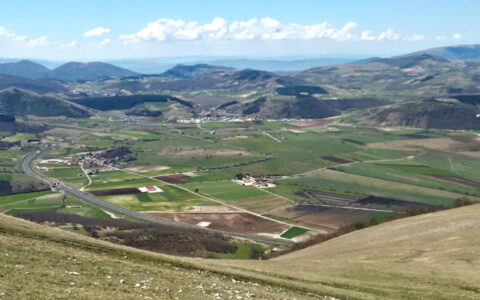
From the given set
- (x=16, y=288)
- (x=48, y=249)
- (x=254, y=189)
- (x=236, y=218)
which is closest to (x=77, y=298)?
(x=16, y=288)

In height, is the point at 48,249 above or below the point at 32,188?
above

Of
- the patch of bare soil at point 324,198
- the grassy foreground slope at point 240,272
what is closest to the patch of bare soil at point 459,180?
the patch of bare soil at point 324,198

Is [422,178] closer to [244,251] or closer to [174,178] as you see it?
[174,178]

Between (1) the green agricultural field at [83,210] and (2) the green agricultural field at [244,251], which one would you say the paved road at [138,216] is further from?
(2) the green agricultural field at [244,251]

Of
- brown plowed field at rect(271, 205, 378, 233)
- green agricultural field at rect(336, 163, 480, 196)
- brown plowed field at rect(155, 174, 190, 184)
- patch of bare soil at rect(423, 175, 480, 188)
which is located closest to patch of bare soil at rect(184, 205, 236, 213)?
brown plowed field at rect(271, 205, 378, 233)

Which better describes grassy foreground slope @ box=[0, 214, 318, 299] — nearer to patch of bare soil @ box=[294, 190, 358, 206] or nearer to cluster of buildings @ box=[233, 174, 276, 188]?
patch of bare soil @ box=[294, 190, 358, 206]

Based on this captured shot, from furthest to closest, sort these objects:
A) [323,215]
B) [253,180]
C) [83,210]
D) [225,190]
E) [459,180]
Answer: [253,180] < [459,180] < [225,190] < [83,210] < [323,215]

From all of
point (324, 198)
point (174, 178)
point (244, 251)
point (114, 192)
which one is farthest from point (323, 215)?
point (114, 192)

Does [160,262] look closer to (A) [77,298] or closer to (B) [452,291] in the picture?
(A) [77,298]
